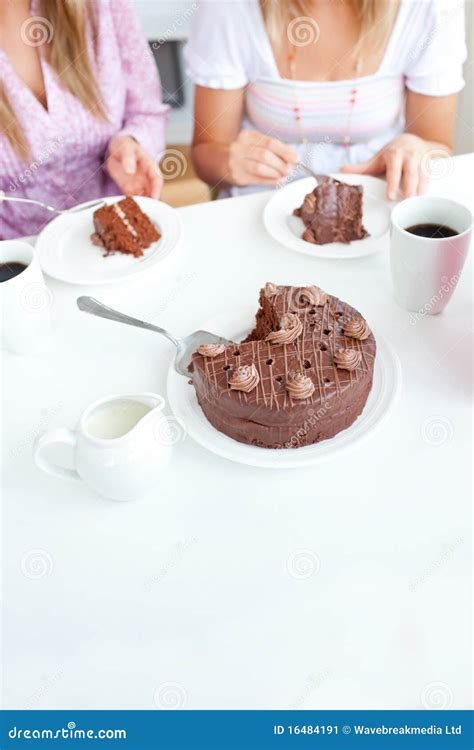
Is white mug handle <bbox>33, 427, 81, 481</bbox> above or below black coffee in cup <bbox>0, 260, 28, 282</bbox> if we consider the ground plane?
below

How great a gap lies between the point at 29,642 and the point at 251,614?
1.04ft

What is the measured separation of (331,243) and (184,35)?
3.35 feet

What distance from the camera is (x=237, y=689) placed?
878 millimetres

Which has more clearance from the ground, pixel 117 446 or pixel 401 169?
pixel 401 169

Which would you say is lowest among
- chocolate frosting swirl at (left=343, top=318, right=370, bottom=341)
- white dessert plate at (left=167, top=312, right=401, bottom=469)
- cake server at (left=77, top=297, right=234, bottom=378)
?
white dessert plate at (left=167, top=312, right=401, bottom=469)

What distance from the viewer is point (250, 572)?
0.96m

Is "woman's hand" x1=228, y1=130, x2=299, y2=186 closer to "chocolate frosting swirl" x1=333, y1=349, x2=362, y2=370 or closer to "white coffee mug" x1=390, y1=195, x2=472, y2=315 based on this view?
"white coffee mug" x1=390, y1=195, x2=472, y2=315

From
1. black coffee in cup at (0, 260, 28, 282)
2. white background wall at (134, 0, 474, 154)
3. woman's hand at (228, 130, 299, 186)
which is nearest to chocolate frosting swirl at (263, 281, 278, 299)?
black coffee in cup at (0, 260, 28, 282)

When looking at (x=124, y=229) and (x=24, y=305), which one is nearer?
(x=24, y=305)

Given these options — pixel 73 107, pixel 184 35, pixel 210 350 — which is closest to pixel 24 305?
pixel 210 350

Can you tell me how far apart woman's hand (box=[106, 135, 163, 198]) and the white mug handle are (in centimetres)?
102

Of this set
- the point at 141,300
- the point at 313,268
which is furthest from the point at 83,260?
the point at 313,268

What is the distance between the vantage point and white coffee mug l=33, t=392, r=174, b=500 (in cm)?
97

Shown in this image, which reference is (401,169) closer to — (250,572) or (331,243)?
(331,243)
